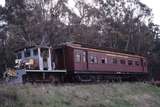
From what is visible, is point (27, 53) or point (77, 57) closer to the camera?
point (27, 53)

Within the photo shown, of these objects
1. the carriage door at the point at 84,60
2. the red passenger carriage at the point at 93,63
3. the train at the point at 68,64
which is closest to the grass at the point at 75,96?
the train at the point at 68,64

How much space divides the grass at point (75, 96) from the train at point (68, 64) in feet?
10.5

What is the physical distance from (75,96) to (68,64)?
308 inches

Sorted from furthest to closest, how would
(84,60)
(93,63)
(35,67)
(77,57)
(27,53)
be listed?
(93,63) < (84,60) < (77,57) < (27,53) < (35,67)

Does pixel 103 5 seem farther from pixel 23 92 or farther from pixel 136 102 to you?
pixel 23 92

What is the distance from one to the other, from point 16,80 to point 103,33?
32.0 metres

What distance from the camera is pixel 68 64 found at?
27.2 m

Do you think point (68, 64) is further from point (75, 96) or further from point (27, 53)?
point (75, 96)

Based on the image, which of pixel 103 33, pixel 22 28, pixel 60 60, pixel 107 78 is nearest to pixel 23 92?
pixel 60 60

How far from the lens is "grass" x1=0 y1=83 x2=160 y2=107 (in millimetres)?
16375

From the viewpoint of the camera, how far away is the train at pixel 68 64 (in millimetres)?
24234

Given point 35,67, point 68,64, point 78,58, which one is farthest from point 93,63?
point 35,67

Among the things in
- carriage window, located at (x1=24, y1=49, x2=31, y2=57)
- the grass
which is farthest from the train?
the grass

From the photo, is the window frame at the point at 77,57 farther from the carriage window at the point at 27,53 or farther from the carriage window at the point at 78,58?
the carriage window at the point at 27,53
